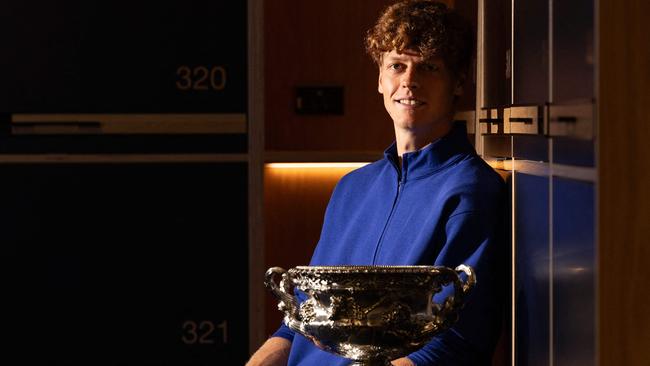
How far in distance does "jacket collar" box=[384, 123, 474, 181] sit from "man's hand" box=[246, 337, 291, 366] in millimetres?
419

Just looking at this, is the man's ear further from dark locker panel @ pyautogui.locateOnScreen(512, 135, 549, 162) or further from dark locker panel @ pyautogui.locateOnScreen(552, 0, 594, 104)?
dark locker panel @ pyautogui.locateOnScreen(552, 0, 594, 104)

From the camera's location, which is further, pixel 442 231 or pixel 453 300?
pixel 442 231

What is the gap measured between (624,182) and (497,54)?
806mm

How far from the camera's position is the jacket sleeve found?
1.59 metres

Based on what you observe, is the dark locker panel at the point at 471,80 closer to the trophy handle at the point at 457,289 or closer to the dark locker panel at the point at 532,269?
the dark locker panel at the point at 532,269

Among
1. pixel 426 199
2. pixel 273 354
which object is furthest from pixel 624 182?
pixel 273 354

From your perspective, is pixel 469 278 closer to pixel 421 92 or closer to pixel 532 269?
pixel 532 269

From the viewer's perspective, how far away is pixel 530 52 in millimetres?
1535

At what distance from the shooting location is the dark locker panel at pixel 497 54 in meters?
1.76

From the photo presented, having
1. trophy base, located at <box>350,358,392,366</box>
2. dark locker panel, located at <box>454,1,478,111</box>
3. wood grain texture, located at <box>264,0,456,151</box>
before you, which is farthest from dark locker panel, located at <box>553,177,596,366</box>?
wood grain texture, located at <box>264,0,456,151</box>

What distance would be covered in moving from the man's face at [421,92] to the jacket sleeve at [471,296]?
0.25 meters
